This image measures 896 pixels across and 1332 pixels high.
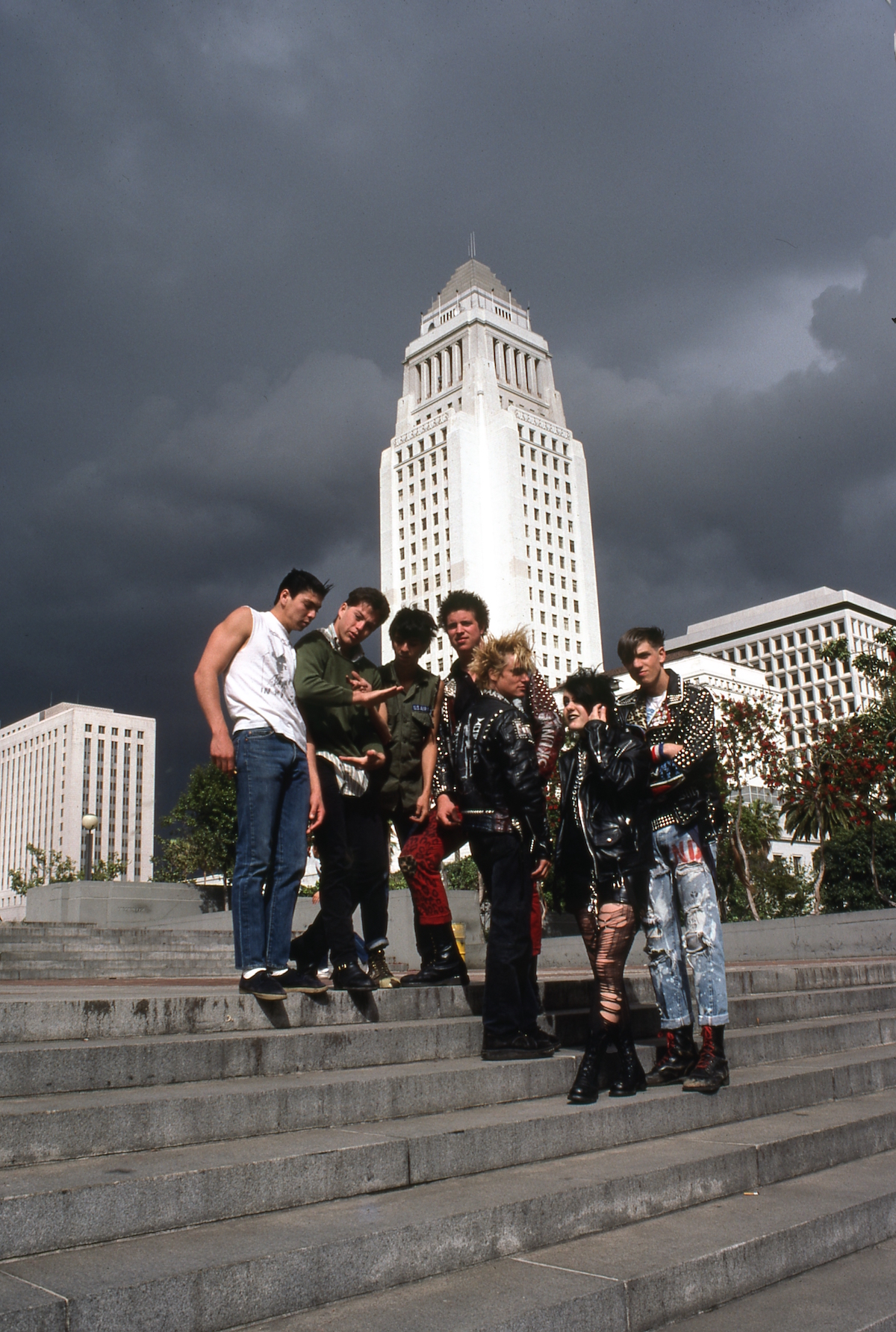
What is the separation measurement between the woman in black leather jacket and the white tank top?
1.26 metres

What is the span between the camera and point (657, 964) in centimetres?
436

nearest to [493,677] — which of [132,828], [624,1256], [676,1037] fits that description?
[676,1037]

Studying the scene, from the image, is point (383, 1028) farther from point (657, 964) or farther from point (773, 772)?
point (773, 772)

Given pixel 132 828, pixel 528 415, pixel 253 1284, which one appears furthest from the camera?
pixel 132 828

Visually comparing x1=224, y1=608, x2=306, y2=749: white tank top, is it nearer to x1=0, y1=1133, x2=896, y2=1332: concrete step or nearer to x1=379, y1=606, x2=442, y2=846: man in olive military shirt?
x1=379, y1=606, x2=442, y2=846: man in olive military shirt

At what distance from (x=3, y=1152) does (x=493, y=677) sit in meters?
2.85

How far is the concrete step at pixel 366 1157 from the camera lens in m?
2.30

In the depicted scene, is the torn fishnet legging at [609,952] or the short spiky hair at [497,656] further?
the short spiky hair at [497,656]

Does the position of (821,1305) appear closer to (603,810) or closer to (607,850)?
(607,850)

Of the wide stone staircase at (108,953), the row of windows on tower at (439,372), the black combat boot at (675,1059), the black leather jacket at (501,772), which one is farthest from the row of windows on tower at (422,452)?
the black combat boot at (675,1059)

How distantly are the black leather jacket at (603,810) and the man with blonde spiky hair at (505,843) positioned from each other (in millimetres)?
155

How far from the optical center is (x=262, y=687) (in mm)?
4340

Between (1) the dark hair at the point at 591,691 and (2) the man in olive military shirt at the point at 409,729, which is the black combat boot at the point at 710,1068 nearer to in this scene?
(1) the dark hair at the point at 591,691

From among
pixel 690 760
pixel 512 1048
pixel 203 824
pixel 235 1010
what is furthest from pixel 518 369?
pixel 235 1010
